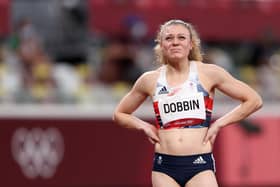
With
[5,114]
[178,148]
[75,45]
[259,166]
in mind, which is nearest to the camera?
[178,148]

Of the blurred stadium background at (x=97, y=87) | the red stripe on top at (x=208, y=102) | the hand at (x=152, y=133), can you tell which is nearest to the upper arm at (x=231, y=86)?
the red stripe on top at (x=208, y=102)

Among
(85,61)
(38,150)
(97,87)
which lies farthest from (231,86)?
(85,61)

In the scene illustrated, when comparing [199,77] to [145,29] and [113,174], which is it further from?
[145,29]

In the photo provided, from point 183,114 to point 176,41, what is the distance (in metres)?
0.60

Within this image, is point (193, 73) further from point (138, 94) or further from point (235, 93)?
point (138, 94)

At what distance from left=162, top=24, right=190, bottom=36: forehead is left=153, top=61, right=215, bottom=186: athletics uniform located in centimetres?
34

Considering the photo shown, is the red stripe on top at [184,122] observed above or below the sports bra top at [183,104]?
below

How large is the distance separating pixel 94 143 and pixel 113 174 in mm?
489

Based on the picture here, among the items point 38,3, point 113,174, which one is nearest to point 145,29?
point 38,3

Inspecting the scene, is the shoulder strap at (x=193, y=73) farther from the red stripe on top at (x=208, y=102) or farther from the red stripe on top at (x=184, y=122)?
the red stripe on top at (x=184, y=122)

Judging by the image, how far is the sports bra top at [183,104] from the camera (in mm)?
8859

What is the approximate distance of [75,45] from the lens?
1609cm

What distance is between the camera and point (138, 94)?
30.0ft

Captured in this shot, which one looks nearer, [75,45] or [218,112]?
[218,112]
